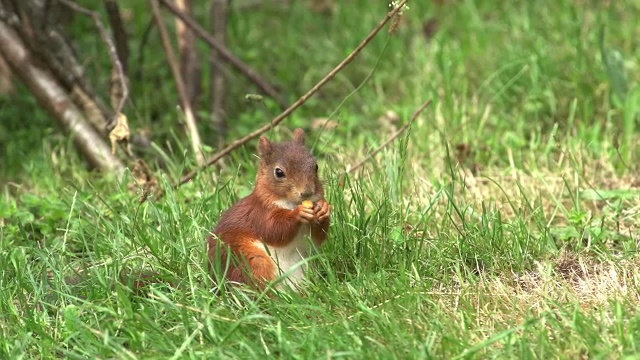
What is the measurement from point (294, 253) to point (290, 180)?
0.25 metres

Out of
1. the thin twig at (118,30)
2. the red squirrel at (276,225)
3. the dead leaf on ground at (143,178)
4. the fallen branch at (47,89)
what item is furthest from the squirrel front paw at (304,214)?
the thin twig at (118,30)

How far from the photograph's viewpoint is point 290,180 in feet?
12.3

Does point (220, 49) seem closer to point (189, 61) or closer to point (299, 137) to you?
point (189, 61)

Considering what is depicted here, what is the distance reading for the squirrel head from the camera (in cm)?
374

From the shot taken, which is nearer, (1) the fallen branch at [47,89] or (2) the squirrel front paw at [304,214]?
(2) the squirrel front paw at [304,214]

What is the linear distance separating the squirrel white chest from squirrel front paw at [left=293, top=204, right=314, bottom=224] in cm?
10

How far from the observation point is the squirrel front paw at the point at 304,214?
3.60 m

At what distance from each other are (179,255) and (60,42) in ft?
7.60

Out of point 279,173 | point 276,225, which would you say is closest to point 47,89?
point 279,173

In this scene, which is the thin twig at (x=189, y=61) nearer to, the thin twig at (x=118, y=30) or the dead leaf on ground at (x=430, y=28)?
the thin twig at (x=118, y=30)

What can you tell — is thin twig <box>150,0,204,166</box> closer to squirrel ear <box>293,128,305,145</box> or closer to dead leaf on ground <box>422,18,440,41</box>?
squirrel ear <box>293,128,305,145</box>

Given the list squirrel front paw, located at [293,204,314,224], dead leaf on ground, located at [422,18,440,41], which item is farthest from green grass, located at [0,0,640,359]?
squirrel front paw, located at [293,204,314,224]

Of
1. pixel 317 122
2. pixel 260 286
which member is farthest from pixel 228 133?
pixel 260 286

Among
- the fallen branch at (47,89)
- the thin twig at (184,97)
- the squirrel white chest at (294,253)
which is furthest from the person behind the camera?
the fallen branch at (47,89)
